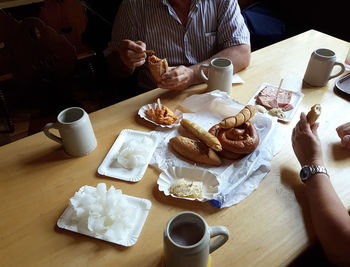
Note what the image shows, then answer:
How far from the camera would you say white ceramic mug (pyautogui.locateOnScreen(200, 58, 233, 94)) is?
1.18 metres

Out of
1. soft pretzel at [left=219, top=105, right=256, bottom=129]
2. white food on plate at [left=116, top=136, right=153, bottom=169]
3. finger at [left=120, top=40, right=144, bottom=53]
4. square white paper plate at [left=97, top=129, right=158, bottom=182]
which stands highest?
finger at [left=120, top=40, right=144, bottom=53]

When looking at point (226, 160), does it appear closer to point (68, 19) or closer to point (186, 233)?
point (186, 233)

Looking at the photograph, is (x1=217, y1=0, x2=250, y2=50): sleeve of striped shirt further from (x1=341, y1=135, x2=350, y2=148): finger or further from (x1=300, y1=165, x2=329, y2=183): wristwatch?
(x1=300, y1=165, x2=329, y2=183): wristwatch

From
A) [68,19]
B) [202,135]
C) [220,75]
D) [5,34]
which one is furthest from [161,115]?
[68,19]

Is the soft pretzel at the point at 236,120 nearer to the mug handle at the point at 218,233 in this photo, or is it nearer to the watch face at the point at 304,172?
the watch face at the point at 304,172

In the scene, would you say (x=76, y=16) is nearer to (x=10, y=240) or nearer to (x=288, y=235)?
(x=10, y=240)

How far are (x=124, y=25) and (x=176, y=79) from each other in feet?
1.91

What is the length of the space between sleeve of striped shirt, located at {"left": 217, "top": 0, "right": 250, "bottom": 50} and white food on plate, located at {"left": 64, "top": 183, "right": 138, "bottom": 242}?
1.13 metres

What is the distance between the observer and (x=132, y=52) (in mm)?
1317

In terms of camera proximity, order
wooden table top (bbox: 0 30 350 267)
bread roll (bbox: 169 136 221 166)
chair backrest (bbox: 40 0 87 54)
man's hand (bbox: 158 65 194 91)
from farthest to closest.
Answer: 1. chair backrest (bbox: 40 0 87 54)
2. man's hand (bbox: 158 65 194 91)
3. bread roll (bbox: 169 136 221 166)
4. wooden table top (bbox: 0 30 350 267)

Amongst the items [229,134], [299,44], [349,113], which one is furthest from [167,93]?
[299,44]

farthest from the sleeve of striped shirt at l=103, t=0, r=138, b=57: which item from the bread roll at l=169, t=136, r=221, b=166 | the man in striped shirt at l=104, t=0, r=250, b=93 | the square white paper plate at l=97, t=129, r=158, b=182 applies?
the bread roll at l=169, t=136, r=221, b=166

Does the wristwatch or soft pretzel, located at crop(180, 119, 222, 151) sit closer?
the wristwatch

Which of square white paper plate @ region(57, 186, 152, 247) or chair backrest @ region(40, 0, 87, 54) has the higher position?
chair backrest @ region(40, 0, 87, 54)
